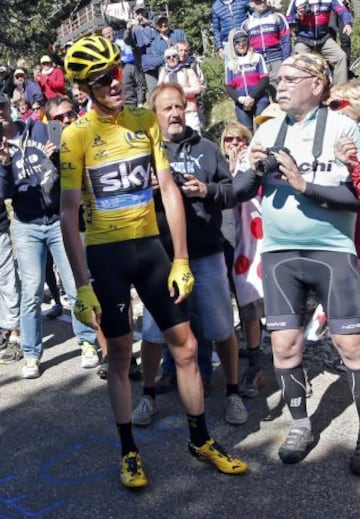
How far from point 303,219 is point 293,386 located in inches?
36.5

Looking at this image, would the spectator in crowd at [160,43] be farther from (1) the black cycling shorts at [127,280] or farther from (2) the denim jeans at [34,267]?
(1) the black cycling shorts at [127,280]

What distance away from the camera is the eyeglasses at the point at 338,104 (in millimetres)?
4430

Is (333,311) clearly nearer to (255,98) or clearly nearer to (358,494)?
(358,494)

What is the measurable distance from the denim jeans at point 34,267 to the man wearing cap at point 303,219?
82.9 inches

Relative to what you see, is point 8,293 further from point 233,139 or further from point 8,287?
point 233,139

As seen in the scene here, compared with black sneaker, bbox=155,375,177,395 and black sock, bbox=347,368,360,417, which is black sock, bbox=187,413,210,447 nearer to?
black sock, bbox=347,368,360,417

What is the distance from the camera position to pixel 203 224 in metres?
4.29

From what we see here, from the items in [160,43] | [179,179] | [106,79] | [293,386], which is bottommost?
[293,386]

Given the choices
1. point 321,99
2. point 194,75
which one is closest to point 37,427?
point 321,99

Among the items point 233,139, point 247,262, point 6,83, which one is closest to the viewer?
point 247,262

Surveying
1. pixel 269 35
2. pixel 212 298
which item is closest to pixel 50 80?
pixel 269 35

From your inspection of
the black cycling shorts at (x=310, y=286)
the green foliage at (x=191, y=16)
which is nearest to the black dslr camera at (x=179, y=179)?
the black cycling shorts at (x=310, y=286)

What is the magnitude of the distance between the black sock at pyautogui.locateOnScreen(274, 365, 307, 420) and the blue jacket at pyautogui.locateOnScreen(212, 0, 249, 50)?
764cm

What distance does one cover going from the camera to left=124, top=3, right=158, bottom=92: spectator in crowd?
11.3 m
